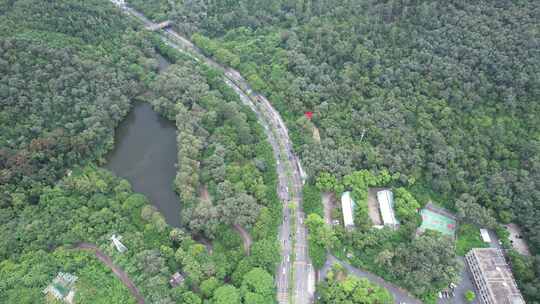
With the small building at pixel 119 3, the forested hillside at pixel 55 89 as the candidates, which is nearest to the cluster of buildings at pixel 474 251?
the forested hillside at pixel 55 89

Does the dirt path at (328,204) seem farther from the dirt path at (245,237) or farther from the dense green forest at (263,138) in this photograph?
the dirt path at (245,237)

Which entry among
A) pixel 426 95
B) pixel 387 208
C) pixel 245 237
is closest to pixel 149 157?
pixel 245 237

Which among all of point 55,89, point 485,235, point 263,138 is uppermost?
point 55,89

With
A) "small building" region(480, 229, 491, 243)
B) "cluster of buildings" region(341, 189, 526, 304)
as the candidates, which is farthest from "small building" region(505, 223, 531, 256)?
"small building" region(480, 229, 491, 243)

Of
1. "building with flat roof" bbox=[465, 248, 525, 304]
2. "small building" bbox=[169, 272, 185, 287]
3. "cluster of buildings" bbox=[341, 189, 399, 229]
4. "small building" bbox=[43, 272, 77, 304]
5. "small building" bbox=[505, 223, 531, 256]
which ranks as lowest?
"small building" bbox=[43, 272, 77, 304]

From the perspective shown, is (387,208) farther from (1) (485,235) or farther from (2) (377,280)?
(1) (485,235)

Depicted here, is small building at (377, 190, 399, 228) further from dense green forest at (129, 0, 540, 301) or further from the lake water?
the lake water
